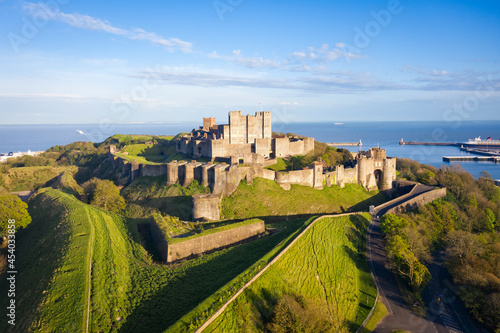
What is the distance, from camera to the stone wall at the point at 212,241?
20552 millimetres

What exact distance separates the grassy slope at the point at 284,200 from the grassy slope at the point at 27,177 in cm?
3420

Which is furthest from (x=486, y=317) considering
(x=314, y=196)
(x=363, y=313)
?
(x=314, y=196)

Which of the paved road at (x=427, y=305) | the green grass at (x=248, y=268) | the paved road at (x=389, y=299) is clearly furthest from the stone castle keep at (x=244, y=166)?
the paved road at (x=427, y=305)

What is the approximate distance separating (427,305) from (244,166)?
65.3ft

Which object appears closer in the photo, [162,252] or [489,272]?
[162,252]

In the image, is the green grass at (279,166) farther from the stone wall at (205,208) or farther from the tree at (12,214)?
the tree at (12,214)

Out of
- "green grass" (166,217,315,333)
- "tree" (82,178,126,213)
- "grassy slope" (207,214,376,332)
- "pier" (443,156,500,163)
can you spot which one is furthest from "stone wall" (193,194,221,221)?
"pier" (443,156,500,163)

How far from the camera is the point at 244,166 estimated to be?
113 feet

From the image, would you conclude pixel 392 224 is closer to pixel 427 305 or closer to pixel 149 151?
pixel 427 305

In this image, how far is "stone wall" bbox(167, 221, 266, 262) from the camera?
67.4 feet

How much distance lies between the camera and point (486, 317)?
19.5 metres

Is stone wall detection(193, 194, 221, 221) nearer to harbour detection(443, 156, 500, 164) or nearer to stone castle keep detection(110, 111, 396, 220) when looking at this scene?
stone castle keep detection(110, 111, 396, 220)

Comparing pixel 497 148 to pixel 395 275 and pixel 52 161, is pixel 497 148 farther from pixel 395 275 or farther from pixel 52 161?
pixel 52 161

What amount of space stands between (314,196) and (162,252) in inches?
737
